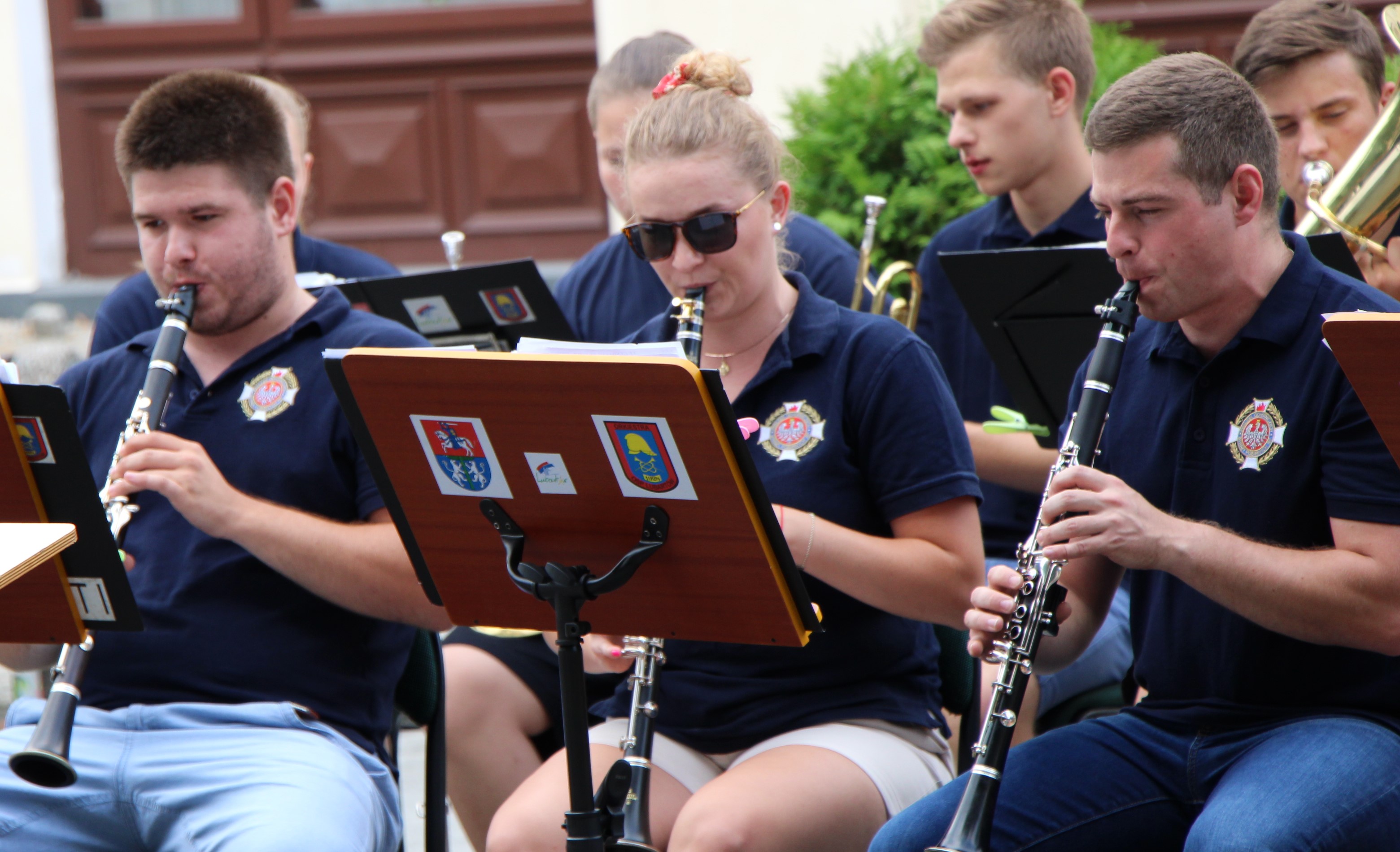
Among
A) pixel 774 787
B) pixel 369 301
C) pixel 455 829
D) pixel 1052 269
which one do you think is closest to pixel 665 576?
pixel 774 787

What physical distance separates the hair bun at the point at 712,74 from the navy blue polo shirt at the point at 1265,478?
34.6 inches

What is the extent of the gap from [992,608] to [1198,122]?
2.55 ft

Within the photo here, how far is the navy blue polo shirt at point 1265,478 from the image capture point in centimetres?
208

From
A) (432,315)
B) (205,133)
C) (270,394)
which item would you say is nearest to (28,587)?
(270,394)

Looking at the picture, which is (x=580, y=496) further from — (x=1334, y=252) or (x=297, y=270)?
(x=297, y=270)

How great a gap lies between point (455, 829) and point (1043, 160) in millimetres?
2495

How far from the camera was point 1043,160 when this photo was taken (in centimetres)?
358

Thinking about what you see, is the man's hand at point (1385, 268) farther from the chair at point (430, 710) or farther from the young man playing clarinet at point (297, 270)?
the young man playing clarinet at point (297, 270)

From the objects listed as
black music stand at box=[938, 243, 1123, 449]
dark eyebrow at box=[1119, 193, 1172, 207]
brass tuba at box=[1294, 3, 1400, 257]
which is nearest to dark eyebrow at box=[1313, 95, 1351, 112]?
brass tuba at box=[1294, 3, 1400, 257]

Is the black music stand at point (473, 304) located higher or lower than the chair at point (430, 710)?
higher

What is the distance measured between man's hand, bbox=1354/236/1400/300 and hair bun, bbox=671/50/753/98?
1320mm

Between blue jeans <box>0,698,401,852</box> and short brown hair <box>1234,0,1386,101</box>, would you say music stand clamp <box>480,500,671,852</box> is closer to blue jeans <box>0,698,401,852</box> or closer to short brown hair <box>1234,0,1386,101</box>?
blue jeans <box>0,698,401,852</box>

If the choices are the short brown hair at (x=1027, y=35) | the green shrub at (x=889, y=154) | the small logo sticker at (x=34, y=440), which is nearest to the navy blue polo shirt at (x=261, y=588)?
the small logo sticker at (x=34, y=440)

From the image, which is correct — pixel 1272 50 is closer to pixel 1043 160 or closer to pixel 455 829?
pixel 1043 160
